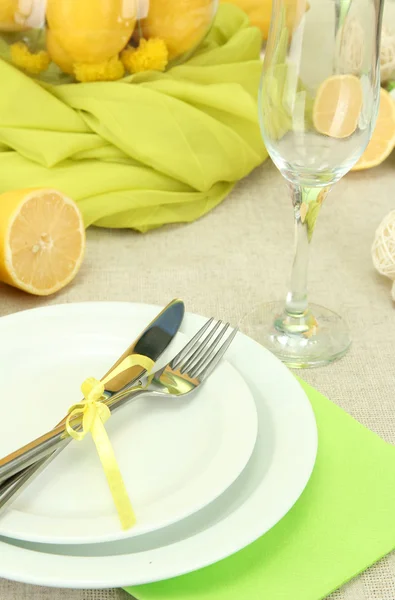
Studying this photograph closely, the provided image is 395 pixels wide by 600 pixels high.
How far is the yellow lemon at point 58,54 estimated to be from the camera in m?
0.90

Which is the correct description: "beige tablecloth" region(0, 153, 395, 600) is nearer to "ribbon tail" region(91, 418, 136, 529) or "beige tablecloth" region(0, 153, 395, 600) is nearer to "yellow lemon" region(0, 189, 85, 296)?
"yellow lemon" region(0, 189, 85, 296)

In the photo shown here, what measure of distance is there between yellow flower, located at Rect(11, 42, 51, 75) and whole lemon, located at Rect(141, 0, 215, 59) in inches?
5.1

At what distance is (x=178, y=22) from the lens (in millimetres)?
918

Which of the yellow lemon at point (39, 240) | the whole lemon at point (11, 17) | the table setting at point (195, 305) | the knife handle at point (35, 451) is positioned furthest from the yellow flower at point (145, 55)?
the knife handle at point (35, 451)

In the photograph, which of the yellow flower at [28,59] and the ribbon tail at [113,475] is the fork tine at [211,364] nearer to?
the ribbon tail at [113,475]

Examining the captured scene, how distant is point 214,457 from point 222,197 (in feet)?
1.82

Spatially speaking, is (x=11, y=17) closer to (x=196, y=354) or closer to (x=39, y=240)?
(x=39, y=240)

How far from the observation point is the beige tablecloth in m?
0.69

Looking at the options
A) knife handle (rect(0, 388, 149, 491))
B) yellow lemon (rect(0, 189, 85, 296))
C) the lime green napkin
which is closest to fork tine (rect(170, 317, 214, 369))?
knife handle (rect(0, 388, 149, 491))

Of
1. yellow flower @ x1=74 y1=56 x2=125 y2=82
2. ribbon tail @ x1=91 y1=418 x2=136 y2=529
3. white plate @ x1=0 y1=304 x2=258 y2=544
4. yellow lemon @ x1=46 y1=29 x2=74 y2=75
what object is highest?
yellow lemon @ x1=46 y1=29 x2=74 y2=75

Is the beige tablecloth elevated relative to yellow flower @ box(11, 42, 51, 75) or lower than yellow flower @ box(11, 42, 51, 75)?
lower

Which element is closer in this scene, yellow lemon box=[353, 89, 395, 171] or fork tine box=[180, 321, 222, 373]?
fork tine box=[180, 321, 222, 373]

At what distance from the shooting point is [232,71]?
1013 mm

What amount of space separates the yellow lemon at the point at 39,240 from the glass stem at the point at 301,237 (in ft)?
0.75
